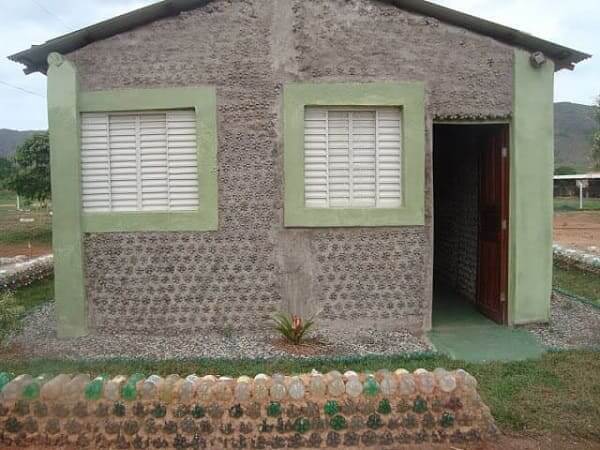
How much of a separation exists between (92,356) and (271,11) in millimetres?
4566

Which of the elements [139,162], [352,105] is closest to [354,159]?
[352,105]

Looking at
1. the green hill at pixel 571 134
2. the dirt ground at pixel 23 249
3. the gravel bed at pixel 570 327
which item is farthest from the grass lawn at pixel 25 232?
the green hill at pixel 571 134

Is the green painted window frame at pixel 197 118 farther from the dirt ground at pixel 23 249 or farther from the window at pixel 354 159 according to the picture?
the dirt ground at pixel 23 249

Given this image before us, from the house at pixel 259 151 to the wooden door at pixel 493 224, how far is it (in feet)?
2.10

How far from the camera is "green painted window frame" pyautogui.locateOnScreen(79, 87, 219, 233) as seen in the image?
21.9 feet

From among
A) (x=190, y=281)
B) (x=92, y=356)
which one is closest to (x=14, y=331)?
(x=92, y=356)

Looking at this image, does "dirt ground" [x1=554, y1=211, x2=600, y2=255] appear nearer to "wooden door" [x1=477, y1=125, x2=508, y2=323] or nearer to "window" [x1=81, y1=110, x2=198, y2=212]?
"wooden door" [x1=477, y1=125, x2=508, y2=323]

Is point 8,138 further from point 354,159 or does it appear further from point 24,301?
point 354,159

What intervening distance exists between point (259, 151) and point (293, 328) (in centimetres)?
219

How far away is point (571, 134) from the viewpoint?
81.3 metres

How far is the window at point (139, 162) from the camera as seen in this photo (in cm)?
681

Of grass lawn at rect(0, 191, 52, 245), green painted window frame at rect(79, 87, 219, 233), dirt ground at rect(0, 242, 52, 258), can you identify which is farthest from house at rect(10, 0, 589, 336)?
grass lawn at rect(0, 191, 52, 245)

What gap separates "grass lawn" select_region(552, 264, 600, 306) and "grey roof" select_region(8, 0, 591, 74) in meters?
4.03

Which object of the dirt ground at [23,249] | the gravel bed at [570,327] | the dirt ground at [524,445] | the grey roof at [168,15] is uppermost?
the grey roof at [168,15]
